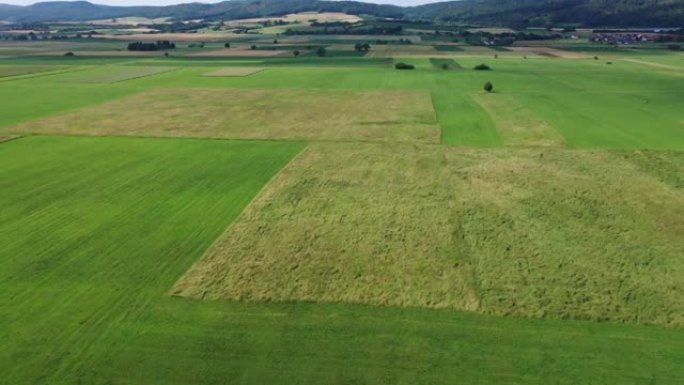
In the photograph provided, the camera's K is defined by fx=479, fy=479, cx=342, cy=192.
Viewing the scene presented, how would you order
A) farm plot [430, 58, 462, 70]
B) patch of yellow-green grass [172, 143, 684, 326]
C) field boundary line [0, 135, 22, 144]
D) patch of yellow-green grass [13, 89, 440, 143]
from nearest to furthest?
patch of yellow-green grass [172, 143, 684, 326] → field boundary line [0, 135, 22, 144] → patch of yellow-green grass [13, 89, 440, 143] → farm plot [430, 58, 462, 70]

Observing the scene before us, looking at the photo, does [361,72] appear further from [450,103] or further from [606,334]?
[606,334]

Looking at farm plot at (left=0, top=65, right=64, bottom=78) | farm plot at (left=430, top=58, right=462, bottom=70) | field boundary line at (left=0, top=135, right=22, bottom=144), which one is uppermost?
farm plot at (left=0, top=65, right=64, bottom=78)

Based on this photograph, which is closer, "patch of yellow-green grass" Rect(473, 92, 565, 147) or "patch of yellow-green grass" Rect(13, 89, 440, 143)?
"patch of yellow-green grass" Rect(473, 92, 565, 147)

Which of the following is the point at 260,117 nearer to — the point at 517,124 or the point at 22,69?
the point at 517,124

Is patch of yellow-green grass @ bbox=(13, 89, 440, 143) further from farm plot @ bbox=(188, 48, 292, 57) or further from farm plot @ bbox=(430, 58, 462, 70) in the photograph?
farm plot @ bbox=(188, 48, 292, 57)

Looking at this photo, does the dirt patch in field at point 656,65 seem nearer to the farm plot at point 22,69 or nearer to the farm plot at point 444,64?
the farm plot at point 444,64

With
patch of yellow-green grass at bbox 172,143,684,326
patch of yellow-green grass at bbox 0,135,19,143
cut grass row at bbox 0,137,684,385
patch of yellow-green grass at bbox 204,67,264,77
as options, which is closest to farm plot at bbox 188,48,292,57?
patch of yellow-green grass at bbox 204,67,264,77

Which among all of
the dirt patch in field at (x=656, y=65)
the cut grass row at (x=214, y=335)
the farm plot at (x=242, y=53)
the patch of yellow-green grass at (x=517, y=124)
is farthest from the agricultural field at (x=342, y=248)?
the farm plot at (x=242, y=53)
